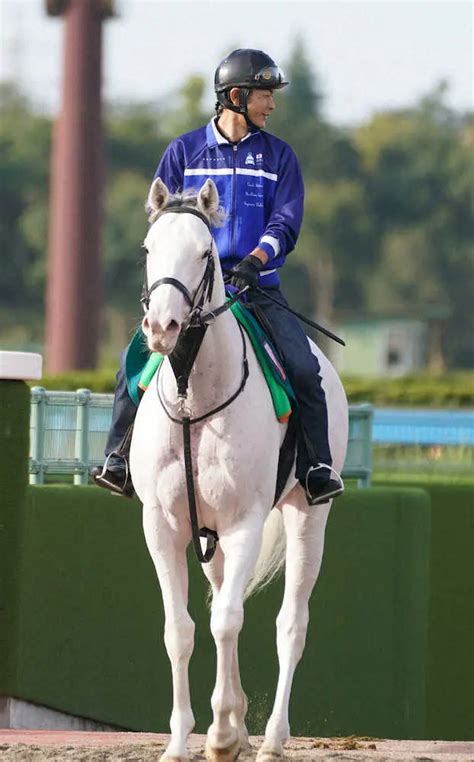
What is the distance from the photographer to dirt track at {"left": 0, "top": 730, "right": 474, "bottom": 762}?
7.81 m

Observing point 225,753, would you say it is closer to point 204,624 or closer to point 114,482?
point 114,482

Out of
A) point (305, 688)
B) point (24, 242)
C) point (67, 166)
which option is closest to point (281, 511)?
point (305, 688)

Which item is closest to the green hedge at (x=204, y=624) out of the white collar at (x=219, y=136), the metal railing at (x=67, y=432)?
the metal railing at (x=67, y=432)

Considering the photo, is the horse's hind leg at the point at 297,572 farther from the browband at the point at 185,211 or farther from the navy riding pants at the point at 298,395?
the browband at the point at 185,211

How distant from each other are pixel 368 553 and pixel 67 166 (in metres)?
30.4

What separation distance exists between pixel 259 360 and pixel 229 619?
1.23 m

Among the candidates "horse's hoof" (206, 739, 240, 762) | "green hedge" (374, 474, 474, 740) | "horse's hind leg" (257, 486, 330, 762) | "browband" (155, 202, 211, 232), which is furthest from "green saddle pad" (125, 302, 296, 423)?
"green hedge" (374, 474, 474, 740)

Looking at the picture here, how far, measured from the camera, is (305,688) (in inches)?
445

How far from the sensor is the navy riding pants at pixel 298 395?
8.16 meters

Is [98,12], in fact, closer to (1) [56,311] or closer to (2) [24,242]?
(1) [56,311]

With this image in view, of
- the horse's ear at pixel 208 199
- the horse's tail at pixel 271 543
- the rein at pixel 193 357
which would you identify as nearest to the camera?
the rein at pixel 193 357

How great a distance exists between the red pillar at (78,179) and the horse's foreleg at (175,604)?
33.9 m

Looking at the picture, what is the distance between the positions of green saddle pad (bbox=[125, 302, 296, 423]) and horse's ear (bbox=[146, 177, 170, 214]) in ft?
2.39

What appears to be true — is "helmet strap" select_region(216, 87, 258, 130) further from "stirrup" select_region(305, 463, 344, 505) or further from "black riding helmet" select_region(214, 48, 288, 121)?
"stirrup" select_region(305, 463, 344, 505)
